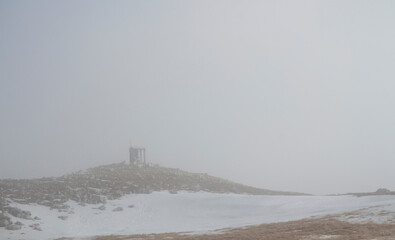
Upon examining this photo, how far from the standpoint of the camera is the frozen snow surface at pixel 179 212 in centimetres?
3203

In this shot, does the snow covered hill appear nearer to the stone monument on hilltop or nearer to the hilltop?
the hilltop

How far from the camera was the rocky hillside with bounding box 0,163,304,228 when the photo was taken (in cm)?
3934

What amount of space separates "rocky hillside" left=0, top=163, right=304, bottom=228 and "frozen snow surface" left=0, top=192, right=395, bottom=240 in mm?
1557

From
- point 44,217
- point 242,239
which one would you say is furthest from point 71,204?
point 242,239

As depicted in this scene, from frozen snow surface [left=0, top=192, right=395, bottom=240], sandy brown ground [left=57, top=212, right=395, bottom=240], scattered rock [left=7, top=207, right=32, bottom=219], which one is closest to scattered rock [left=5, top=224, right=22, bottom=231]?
frozen snow surface [left=0, top=192, right=395, bottom=240]

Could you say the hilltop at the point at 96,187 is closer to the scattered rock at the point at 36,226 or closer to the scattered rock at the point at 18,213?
the scattered rock at the point at 18,213

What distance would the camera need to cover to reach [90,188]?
4662 centimetres

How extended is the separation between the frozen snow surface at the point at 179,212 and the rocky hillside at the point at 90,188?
5.11 feet

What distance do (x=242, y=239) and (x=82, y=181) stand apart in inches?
1401

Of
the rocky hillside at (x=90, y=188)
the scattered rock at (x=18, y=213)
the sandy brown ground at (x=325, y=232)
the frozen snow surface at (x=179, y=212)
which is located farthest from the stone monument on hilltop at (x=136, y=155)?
the sandy brown ground at (x=325, y=232)

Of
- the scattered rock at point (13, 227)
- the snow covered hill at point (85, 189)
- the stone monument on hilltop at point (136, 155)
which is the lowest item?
the scattered rock at point (13, 227)

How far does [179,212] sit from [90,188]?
14.7 meters

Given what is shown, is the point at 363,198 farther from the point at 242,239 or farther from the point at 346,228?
the point at 242,239

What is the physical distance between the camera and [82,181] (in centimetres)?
5075
